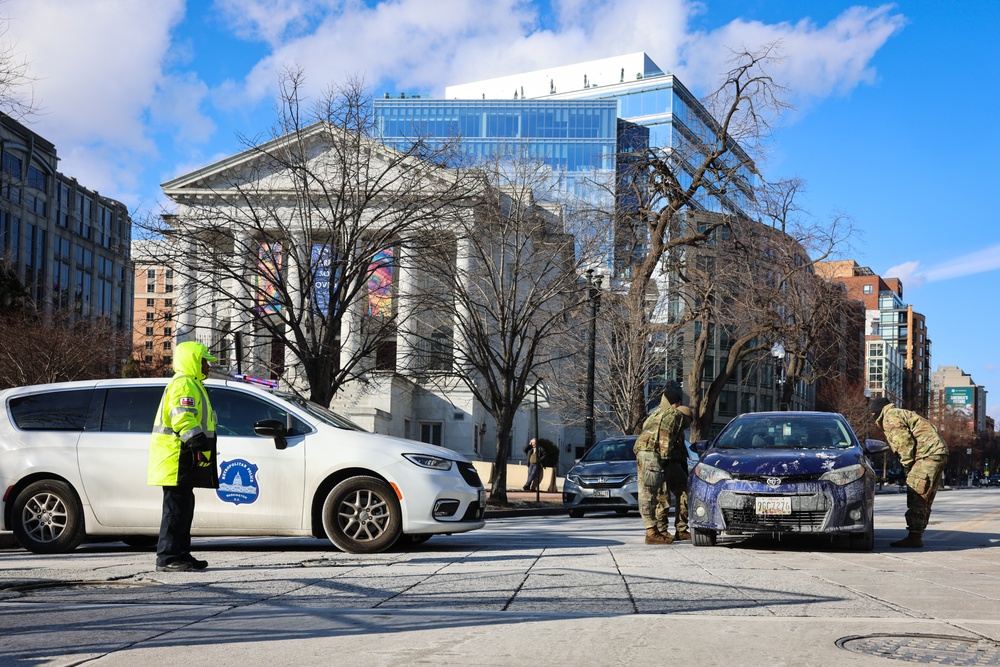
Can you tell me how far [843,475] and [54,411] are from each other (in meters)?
8.02

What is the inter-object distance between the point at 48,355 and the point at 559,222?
58.6 ft

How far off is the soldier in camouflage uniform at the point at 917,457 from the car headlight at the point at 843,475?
1.55 metres

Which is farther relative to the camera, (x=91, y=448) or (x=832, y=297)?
(x=832, y=297)

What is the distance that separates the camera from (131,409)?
1116cm

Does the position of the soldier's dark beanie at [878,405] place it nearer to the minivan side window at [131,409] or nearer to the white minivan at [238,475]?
the white minivan at [238,475]

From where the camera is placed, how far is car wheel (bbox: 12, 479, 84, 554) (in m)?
10.9

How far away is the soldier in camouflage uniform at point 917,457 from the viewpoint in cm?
1220

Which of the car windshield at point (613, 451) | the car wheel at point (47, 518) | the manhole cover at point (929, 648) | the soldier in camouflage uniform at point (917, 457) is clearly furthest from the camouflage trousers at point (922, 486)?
the car windshield at point (613, 451)

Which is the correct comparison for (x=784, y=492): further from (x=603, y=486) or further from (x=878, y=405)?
(x=603, y=486)

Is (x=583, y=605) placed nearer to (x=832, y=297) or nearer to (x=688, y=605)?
(x=688, y=605)

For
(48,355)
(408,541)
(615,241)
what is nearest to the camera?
(408,541)

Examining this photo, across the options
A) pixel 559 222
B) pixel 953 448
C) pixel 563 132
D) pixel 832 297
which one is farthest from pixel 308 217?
pixel 953 448

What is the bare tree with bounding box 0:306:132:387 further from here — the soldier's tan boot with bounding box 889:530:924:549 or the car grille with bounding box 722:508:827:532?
the soldier's tan boot with bounding box 889:530:924:549

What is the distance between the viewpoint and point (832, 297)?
35656mm
